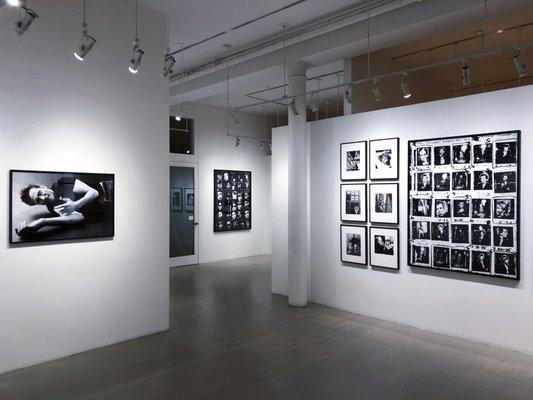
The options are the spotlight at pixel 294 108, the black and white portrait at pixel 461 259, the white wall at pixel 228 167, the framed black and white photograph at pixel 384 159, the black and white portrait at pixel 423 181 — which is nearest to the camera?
the black and white portrait at pixel 461 259

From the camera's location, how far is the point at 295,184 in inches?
273

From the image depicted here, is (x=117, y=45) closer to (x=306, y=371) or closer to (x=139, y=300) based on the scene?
(x=139, y=300)

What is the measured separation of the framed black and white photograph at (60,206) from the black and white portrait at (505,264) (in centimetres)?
461

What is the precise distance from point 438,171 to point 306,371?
3045 millimetres

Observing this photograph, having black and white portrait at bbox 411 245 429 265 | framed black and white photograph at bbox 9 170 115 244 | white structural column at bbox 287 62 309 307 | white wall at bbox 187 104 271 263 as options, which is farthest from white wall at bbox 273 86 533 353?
white wall at bbox 187 104 271 263

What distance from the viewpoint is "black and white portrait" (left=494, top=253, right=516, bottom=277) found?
16.1 ft

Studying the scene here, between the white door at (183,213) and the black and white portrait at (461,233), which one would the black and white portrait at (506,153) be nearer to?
the black and white portrait at (461,233)

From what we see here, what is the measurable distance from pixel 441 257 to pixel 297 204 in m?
2.35

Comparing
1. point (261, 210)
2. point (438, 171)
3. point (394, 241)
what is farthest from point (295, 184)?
point (261, 210)

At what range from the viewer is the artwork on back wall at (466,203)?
4953mm

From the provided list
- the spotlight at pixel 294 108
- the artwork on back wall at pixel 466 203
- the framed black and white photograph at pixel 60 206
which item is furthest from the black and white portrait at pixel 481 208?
the framed black and white photograph at pixel 60 206

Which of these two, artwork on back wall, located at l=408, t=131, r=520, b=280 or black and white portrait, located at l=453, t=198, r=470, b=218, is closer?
artwork on back wall, located at l=408, t=131, r=520, b=280

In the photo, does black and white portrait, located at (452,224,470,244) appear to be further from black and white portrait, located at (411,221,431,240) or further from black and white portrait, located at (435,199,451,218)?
black and white portrait, located at (411,221,431,240)

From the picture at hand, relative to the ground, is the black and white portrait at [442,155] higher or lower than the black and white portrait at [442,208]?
higher
